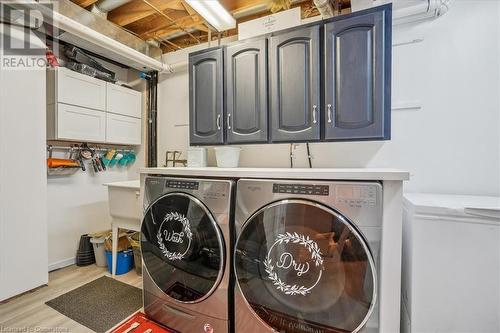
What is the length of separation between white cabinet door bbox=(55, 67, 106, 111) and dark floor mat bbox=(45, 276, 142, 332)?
72.6 inches

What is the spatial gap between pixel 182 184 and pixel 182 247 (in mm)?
407

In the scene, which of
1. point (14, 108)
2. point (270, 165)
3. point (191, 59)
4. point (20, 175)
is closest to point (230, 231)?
point (270, 165)

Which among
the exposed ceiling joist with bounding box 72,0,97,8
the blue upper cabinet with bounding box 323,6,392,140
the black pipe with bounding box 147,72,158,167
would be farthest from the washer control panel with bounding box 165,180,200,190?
the exposed ceiling joist with bounding box 72,0,97,8

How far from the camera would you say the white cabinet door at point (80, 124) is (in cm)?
234

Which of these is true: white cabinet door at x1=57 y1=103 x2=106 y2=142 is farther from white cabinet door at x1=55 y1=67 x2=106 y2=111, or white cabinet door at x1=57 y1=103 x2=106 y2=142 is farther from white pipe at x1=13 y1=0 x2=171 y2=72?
white pipe at x1=13 y1=0 x2=171 y2=72

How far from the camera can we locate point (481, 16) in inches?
61.8

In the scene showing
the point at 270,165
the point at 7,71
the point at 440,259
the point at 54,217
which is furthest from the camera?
the point at 54,217

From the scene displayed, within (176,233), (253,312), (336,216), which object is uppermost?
(336,216)

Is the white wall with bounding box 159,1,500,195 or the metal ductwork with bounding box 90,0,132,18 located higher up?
the metal ductwork with bounding box 90,0,132,18

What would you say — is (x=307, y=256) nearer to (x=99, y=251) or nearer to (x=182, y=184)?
(x=182, y=184)

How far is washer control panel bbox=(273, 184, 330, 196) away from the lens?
3.81 feet

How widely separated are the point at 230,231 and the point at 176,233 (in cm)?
40

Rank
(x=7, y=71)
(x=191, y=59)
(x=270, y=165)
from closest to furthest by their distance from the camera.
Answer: (x=7, y=71), (x=191, y=59), (x=270, y=165)

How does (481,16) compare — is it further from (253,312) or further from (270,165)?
(253,312)
